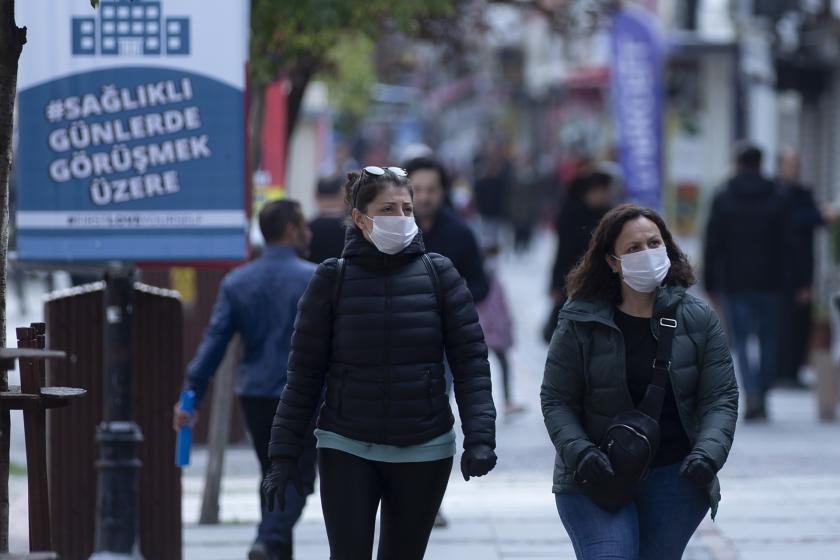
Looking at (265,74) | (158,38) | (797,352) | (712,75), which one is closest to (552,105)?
(712,75)

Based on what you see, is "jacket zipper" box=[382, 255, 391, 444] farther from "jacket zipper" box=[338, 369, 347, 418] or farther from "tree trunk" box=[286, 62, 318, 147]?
"tree trunk" box=[286, 62, 318, 147]

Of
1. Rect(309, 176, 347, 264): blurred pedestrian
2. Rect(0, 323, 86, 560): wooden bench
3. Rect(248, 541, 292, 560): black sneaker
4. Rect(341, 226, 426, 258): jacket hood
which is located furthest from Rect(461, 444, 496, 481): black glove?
Rect(309, 176, 347, 264): blurred pedestrian

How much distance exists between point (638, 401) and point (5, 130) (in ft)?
7.38

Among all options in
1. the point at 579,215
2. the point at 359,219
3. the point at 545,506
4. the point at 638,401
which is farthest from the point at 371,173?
the point at 579,215

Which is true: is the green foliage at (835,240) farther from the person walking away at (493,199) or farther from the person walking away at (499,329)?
the person walking away at (493,199)

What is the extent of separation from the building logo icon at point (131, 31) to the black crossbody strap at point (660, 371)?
2.89 metres

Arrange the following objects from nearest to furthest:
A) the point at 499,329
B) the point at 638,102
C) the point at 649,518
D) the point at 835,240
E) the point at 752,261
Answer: the point at 649,518, the point at 752,261, the point at 499,329, the point at 835,240, the point at 638,102

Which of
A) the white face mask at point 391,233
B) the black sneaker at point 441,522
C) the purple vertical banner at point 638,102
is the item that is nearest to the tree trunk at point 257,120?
the black sneaker at point 441,522

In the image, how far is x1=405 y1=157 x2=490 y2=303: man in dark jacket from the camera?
29.0ft

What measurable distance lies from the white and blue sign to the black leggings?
2091 millimetres

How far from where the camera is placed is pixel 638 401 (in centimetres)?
560

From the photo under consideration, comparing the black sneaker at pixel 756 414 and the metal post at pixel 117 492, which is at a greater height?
the metal post at pixel 117 492

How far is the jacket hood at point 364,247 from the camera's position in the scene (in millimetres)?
5852

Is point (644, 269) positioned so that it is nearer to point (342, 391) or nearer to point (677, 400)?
point (677, 400)
